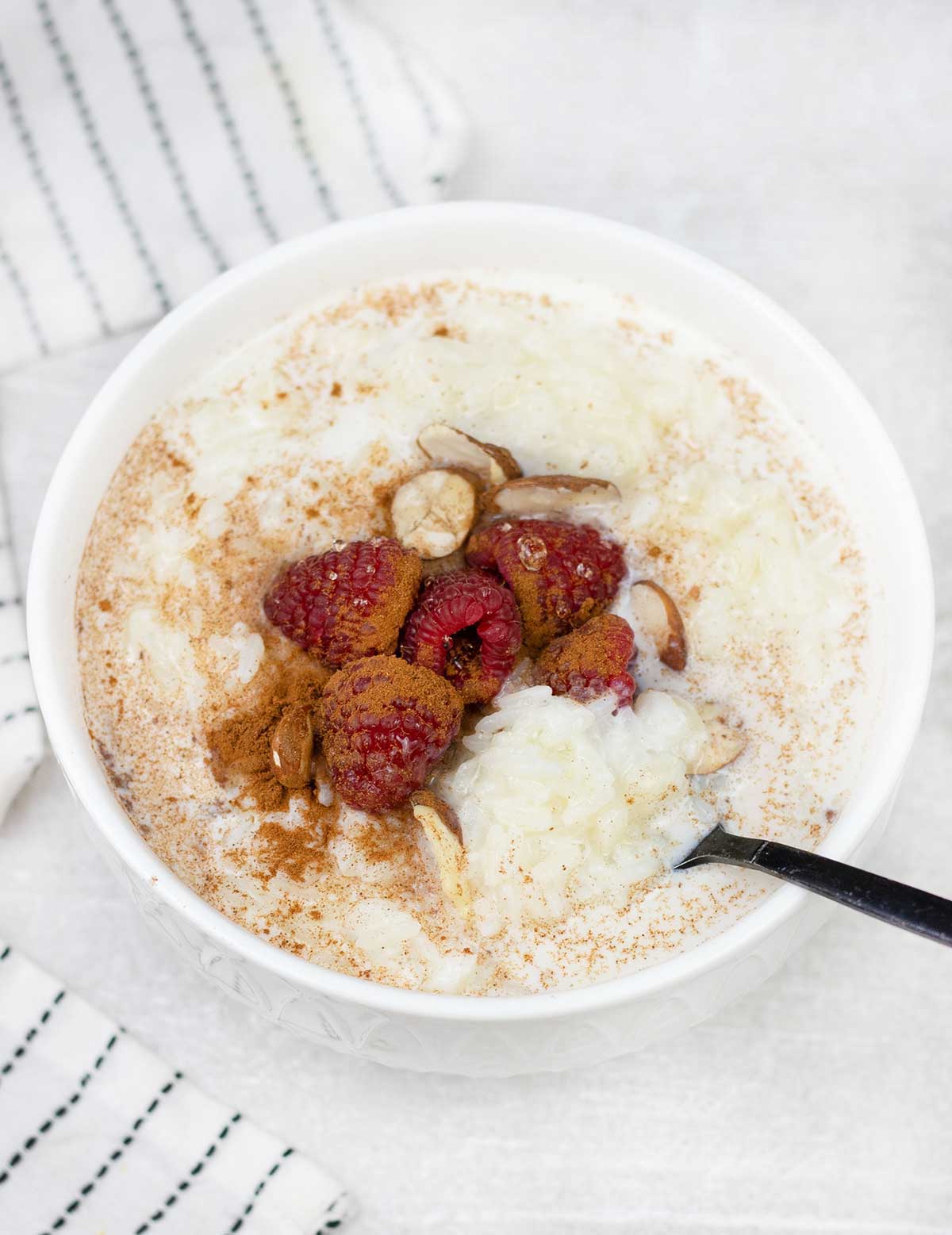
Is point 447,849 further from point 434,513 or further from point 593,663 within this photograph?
point 434,513

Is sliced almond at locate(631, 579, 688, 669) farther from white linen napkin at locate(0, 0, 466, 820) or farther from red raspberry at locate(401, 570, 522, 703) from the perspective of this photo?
white linen napkin at locate(0, 0, 466, 820)

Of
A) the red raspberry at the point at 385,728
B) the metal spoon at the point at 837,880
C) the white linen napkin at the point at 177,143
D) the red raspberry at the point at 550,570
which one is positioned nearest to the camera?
the metal spoon at the point at 837,880

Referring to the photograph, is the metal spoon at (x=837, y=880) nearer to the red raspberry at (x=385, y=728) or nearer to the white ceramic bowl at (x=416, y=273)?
the white ceramic bowl at (x=416, y=273)

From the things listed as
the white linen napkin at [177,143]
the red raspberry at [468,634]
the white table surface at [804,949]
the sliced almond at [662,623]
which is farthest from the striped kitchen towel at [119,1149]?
the white linen napkin at [177,143]

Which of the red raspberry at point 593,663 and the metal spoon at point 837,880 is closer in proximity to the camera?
the metal spoon at point 837,880

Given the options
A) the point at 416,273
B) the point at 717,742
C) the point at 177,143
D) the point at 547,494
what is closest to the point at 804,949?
the point at 717,742

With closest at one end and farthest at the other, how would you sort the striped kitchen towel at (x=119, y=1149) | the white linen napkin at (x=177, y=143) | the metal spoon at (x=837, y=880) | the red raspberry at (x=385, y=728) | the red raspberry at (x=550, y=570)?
1. the metal spoon at (x=837, y=880)
2. the red raspberry at (x=385, y=728)
3. the red raspberry at (x=550, y=570)
4. the striped kitchen towel at (x=119, y=1149)
5. the white linen napkin at (x=177, y=143)

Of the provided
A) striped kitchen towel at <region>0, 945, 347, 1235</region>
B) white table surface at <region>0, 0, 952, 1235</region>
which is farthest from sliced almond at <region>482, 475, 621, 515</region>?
striped kitchen towel at <region>0, 945, 347, 1235</region>
